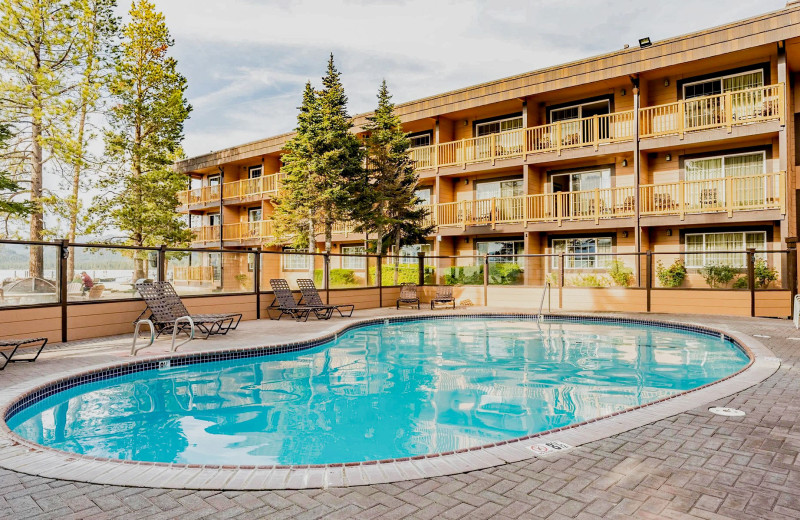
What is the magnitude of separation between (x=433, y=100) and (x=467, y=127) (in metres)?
1.88

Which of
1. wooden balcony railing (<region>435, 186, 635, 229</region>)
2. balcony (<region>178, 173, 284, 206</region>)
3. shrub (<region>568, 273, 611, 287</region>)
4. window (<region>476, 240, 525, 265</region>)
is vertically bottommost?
shrub (<region>568, 273, 611, 287</region>)

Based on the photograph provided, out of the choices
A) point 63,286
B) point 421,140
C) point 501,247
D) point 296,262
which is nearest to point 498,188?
point 501,247

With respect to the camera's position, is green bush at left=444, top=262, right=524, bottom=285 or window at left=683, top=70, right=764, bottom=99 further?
green bush at left=444, top=262, right=524, bottom=285

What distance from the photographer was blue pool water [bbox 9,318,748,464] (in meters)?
4.63

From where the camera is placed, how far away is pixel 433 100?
19.6 m

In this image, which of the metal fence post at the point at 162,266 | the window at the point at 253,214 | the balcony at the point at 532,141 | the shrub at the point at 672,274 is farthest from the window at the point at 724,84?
the window at the point at 253,214

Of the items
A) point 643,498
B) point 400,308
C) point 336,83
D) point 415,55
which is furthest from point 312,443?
point 415,55

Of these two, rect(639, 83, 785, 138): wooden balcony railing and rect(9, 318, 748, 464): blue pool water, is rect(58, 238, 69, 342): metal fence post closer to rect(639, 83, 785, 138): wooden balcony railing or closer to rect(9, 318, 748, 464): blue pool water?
rect(9, 318, 748, 464): blue pool water

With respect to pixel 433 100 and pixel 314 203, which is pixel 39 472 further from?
pixel 433 100

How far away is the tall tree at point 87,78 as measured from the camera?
1822cm

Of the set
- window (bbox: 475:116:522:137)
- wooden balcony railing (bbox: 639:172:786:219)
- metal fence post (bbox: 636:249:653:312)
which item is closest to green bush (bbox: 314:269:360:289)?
metal fence post (bbox: 636:249:653:312)

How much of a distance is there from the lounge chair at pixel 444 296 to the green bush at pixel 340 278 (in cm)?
252

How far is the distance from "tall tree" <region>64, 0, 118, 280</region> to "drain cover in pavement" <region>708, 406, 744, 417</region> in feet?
67.0

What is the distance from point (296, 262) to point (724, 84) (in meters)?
14.0
